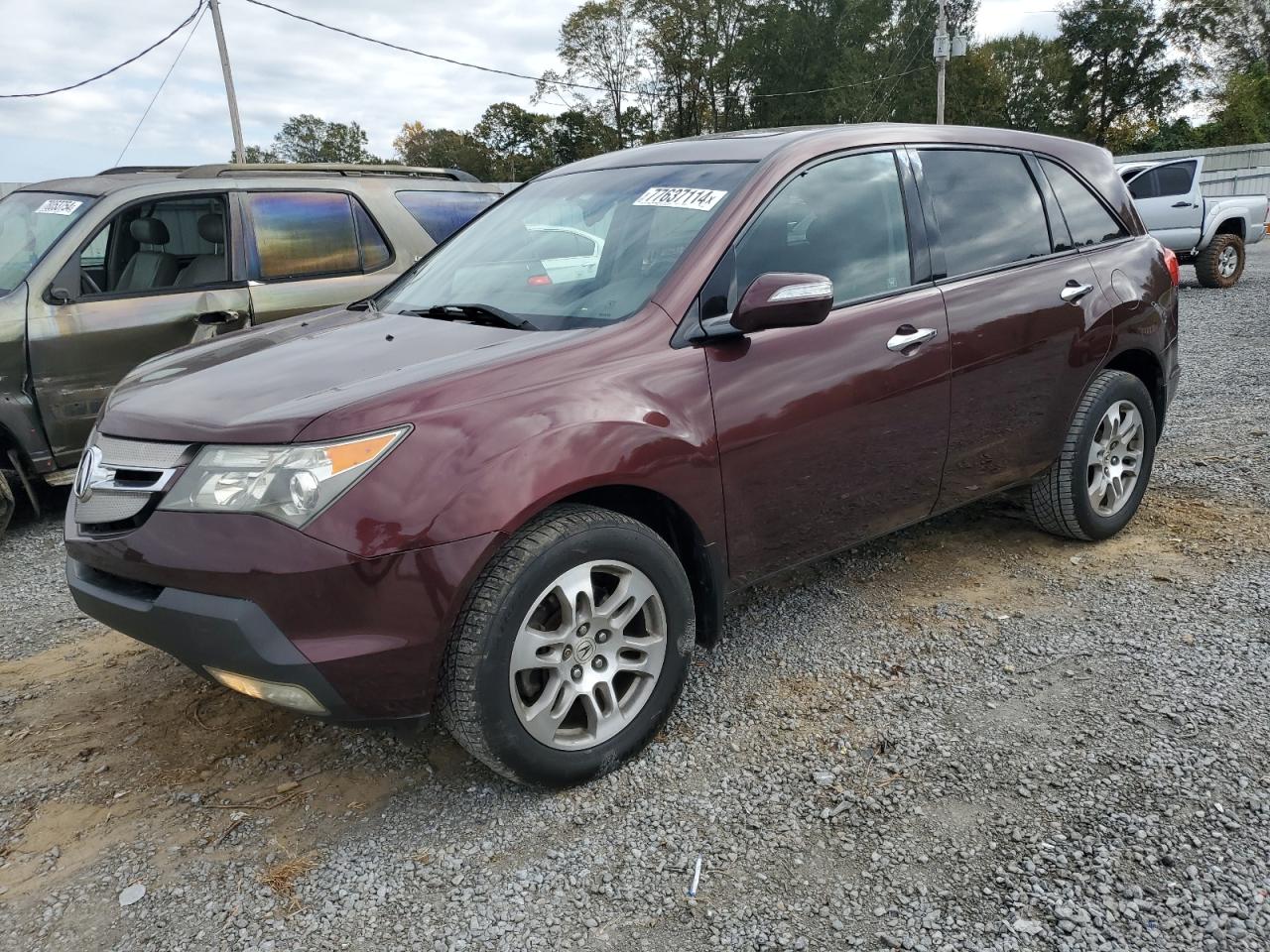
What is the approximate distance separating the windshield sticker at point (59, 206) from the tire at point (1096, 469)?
5326 mm

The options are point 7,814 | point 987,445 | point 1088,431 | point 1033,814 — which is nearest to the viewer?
point 1033,814

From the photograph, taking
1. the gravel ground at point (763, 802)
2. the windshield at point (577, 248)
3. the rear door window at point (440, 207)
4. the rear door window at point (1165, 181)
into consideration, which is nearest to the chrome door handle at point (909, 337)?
the windshield at point (577, 248)

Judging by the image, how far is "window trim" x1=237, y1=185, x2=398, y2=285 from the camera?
553cm

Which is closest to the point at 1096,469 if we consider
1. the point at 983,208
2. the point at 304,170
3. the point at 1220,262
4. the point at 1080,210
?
the point at 1080,210

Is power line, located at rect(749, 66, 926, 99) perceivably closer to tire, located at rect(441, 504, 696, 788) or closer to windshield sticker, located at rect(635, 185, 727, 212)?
windshield sticker, located at rect(635, 185, 727, 212)

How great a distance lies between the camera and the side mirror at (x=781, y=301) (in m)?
2.54

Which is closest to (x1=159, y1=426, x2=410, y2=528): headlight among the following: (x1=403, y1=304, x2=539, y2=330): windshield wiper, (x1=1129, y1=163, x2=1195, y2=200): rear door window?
(x1=403, y1=304, x2=539, y2=330): windshield wiper

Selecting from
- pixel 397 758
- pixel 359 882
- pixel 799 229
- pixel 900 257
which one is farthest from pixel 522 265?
pixel 359 882

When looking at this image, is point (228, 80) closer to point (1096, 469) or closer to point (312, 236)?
point (312, 236)

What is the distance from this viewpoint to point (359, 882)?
7.31 feet

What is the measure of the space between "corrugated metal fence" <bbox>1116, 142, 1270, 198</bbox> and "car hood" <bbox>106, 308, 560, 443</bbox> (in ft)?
77.3

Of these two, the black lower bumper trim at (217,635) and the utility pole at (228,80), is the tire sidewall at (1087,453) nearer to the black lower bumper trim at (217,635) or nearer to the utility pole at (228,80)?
the black lower bumper trim at (217,635)

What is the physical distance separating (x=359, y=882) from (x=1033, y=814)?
5.62 feet

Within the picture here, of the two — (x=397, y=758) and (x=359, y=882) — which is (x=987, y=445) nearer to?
(x=397, y=758)
